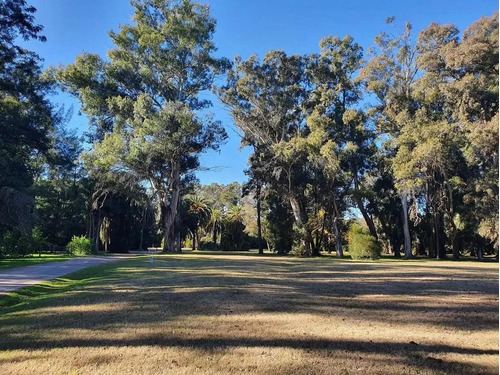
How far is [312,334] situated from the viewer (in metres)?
4.98

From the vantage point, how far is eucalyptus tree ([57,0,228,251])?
3216 cm

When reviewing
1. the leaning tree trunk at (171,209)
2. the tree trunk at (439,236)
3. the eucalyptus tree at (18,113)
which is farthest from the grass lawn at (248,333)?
the tree trunk at (439,236)

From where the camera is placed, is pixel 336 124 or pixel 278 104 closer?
pixel 336 124

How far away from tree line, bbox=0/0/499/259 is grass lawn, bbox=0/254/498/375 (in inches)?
710

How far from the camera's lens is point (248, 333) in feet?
16.6

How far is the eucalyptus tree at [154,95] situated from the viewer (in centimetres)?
3216

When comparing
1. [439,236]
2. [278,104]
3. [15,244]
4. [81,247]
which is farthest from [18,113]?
[439,236]

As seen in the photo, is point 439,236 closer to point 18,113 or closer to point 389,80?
point 389,80

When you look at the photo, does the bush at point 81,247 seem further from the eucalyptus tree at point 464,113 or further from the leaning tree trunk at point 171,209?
the eucalyptus tree at point 464,113

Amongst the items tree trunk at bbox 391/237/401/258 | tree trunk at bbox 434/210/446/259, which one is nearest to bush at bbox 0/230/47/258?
tree trunk at bbox 434/210/446/259

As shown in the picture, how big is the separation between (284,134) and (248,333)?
35.1 m

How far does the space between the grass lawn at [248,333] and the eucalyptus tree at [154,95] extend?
81.1 feet

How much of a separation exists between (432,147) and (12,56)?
23.4 m

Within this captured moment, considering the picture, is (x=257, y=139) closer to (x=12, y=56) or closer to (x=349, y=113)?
(x=349, y=113)
